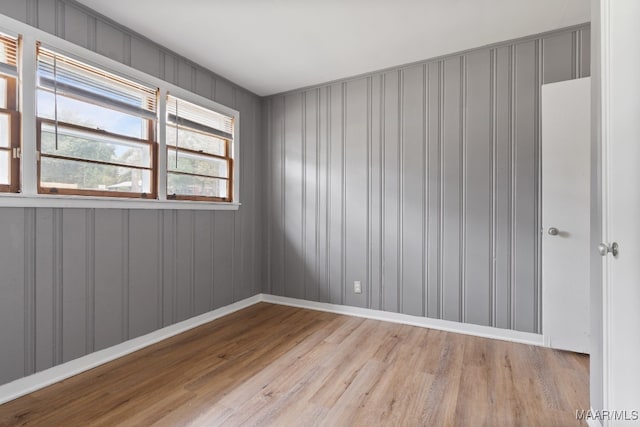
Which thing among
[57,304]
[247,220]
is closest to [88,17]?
[57,304]

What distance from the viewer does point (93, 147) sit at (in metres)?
2.19

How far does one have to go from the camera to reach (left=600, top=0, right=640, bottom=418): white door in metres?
1.11

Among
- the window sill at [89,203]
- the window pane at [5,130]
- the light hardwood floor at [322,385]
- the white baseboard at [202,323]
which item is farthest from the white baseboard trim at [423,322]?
the window pane at [5,130]

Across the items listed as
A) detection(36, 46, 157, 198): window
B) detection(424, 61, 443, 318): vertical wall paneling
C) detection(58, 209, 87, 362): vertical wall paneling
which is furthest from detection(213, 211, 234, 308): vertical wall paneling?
detection(424, 61, 443, 318): vertical wall paneling

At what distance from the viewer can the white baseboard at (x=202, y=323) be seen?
1850mm

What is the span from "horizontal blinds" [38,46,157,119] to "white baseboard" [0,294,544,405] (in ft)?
5.86

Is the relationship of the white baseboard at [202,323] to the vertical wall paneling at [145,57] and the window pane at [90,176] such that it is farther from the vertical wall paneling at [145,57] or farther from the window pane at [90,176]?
the vertical wall paneling at [145,57]

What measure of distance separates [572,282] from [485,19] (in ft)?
6.76

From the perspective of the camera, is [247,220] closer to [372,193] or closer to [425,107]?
[372,193]

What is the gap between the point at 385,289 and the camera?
10.1ft

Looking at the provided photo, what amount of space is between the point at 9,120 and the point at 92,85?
56 cm

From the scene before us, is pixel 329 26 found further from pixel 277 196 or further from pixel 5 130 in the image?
pixel 5 130

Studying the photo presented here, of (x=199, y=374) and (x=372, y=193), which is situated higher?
(x=372, y=193)

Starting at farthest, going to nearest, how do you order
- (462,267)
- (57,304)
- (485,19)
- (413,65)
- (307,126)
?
(307,126) < (413,65) < (462,267) < (485,19) < (57,304)
